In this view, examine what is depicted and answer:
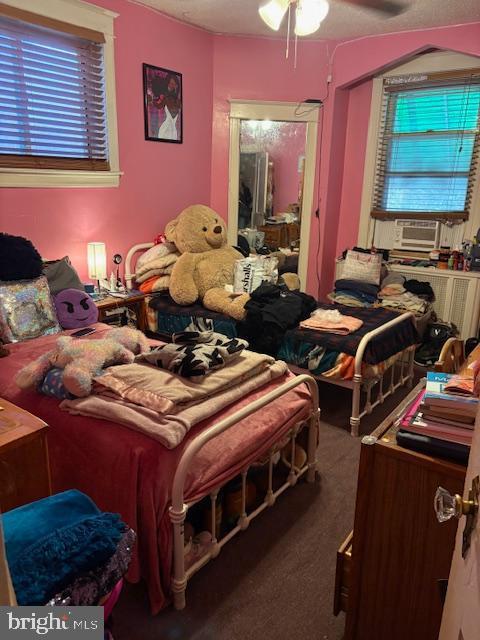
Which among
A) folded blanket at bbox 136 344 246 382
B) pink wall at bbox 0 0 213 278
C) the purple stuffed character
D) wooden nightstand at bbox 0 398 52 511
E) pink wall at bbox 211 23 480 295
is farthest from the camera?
pink wall at bbox 211 23 480 295

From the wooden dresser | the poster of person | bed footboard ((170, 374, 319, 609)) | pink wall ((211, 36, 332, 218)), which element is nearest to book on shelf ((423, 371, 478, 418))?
the wooden dresser

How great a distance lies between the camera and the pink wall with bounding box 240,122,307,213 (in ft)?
14.7

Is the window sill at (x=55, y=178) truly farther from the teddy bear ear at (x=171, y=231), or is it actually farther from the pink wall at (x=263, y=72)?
the pink wall at (x=263, y=72)

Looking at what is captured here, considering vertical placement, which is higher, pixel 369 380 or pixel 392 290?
pixel 392 290

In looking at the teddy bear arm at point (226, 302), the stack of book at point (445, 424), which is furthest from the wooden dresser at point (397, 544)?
the teddy bear arm at point (226, 302)

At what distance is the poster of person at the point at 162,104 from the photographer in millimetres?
3832

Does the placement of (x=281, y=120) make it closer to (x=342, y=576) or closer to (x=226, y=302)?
(x=226, y=302)

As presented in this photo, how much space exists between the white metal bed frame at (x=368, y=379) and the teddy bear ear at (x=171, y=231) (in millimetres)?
265

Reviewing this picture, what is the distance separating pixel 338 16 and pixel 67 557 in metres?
3.98

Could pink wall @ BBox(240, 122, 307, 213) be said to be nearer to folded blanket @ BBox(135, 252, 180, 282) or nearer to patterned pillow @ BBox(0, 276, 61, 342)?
folded blanket @ BBox(135, 252, 180, 282)

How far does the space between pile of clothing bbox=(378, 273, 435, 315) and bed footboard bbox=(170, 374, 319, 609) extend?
1952mm

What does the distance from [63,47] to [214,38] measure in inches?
62.3

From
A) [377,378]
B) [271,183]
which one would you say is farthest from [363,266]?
[377,378]

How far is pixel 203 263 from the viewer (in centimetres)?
383
